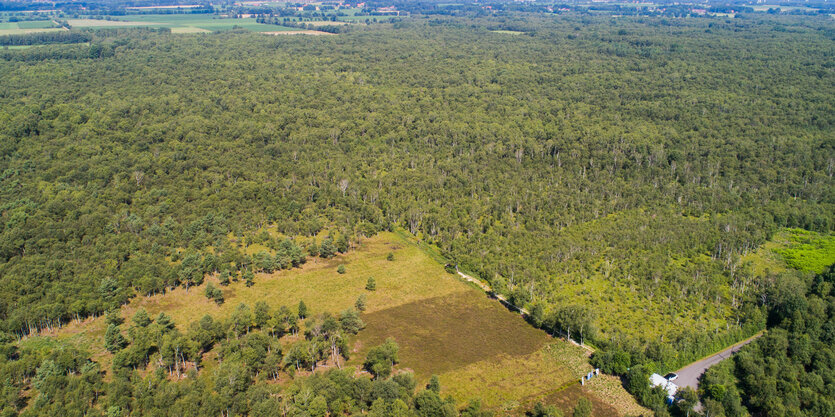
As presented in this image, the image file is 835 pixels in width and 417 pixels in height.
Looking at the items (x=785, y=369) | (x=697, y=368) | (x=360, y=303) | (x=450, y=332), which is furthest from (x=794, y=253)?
(x=360, y=303)

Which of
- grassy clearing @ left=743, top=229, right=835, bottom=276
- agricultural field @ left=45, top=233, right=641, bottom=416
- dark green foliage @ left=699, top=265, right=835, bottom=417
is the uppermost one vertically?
dark green foliage @ left=699, top=265, right=835, bottom=417

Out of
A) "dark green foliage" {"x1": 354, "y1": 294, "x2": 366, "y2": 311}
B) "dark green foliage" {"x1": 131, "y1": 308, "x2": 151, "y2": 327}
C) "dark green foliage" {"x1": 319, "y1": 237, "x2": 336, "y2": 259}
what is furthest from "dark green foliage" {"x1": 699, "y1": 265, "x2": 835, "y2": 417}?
"dark green foliage" {"x1": 131, "y1": 308, "x2": 151, "y2": 327}

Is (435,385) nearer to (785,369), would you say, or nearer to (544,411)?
(544,411)

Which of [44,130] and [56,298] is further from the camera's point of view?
[44,130]

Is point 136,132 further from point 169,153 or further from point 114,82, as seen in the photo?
point 114,82

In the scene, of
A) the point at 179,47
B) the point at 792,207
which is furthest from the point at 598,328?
the point at 179,47

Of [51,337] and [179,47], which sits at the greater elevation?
[179,47]

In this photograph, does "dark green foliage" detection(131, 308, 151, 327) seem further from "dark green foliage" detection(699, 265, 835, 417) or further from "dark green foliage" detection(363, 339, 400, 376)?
"dark green foliage" detection(699, 265, 835, 417)

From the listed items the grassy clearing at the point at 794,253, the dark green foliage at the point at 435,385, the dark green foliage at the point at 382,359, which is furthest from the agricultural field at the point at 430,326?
the grassy clearing at the point at 794,253
